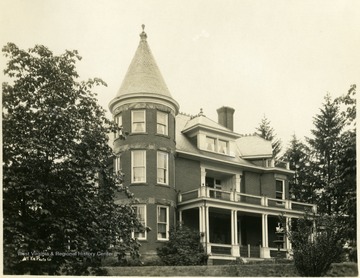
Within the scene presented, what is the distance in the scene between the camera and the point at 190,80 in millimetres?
19219

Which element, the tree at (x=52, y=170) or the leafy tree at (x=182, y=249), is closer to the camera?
the tree at (x=52, y=170)

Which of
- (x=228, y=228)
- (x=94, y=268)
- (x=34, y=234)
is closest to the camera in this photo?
(x=34, y=234)

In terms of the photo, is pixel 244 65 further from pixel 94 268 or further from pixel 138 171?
pixel 138 171

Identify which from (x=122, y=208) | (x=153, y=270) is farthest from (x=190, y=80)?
(x=153, y=270)

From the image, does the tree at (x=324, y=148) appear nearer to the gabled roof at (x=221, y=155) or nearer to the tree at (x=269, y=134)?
the gabled roof at (x=221, y=155)

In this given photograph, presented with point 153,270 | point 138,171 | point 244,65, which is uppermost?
point 244,65

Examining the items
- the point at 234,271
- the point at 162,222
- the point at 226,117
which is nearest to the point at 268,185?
the point at 226,117

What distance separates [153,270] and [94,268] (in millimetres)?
6154

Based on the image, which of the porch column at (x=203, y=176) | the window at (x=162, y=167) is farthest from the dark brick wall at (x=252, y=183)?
the window at (x=162, y=167)

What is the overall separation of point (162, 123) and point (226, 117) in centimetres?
762

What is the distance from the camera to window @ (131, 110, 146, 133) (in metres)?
25.8

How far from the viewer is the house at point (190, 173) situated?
25484 millimetres

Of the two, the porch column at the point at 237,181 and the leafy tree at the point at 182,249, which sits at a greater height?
the porch column at the point at 237,181

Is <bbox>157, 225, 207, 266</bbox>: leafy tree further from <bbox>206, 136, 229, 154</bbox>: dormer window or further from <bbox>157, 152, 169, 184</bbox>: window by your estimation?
<bbox>206, 136, 229, 154</bbox>: dormer window
